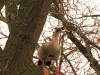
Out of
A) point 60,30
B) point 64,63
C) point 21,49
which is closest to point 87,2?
point 64,63

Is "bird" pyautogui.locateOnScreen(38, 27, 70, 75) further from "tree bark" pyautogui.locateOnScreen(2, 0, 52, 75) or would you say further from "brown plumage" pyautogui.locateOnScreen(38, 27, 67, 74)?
"tree bark" pyautogui.locateOnScreen(2, 0, 52, 75)

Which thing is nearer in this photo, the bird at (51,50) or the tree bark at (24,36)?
the bird at (51,50)

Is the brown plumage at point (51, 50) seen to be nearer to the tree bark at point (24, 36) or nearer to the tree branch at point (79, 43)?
the tree bark at point (24, 36)

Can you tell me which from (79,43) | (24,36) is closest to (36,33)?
(24,36)

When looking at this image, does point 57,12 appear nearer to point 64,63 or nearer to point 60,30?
point 64,63

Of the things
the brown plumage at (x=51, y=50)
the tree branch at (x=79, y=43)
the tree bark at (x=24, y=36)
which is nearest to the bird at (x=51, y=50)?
the brown plumage at (x=51, y=50)

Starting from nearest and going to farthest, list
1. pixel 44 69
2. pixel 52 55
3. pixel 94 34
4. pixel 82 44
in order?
pixel 52 55 → pixel 44 69 → pixel 94 34 → pixel 82 44

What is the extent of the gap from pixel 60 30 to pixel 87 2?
134 cm

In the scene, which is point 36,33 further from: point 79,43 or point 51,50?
point 79,43

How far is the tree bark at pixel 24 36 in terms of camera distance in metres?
2.48

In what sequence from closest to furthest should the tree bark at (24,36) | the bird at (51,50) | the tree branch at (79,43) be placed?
the bird at (51,50)
the tree bark at (24,36)
the tree branch at (79,43)

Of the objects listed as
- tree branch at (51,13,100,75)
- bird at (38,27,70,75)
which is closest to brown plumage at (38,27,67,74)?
→ bird at (38,27,70,75)

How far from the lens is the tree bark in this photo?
97.5 inches

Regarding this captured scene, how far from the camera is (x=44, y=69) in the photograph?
263 centimetres
